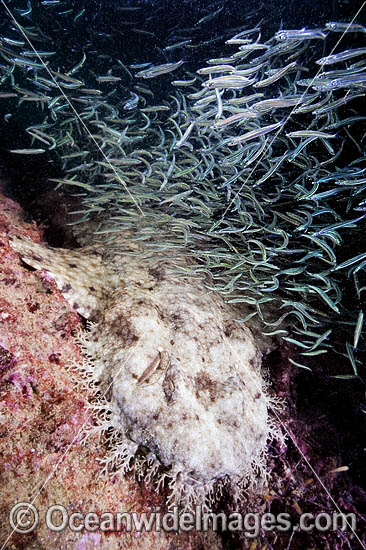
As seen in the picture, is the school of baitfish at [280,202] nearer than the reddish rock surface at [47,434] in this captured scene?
No

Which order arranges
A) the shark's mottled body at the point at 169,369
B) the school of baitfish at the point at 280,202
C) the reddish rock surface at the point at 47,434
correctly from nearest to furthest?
1. the reddish rock surface at the point at 47,434
2. the shark's mottled body at the point at 169,369
3. the school of baitfish at the point at 280,202

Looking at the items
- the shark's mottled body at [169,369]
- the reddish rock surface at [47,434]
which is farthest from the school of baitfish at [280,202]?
the reddish rock surface at [47,434]

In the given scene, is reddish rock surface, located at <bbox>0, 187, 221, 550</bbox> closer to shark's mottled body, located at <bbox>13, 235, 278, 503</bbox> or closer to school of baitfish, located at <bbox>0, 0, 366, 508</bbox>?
shark's mottled body, located at <bbox>13, 235, 278, 503</bbox>

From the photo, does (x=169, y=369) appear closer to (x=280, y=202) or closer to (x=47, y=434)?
(x=47, y=434)

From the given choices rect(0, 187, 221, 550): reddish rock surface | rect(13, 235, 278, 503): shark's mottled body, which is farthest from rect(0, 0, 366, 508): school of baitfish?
rect(0, 187, 221, 550): reddish rock surface

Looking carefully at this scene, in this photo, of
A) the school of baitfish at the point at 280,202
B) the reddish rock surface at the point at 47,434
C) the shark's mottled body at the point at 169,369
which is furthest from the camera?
the school of baitfish at the point at 280,202

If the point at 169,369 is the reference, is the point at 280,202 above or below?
below

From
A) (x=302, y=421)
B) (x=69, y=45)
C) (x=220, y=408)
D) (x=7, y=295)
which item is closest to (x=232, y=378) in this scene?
(x=220, y=408)

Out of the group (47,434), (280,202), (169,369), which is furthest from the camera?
(280,202)

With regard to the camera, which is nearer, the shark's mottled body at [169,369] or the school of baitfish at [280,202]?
the shark's mottled body at [169,369]

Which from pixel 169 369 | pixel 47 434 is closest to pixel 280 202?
pixel 169 369

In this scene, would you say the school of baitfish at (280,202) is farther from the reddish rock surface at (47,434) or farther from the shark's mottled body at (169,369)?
the reddish rock surface at (47,434)

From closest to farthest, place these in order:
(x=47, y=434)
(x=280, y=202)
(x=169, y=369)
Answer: (x=47, y=434), (x=169, y=369), (x=280, y=202)

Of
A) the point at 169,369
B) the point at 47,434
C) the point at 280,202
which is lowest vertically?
the point at 280,202
